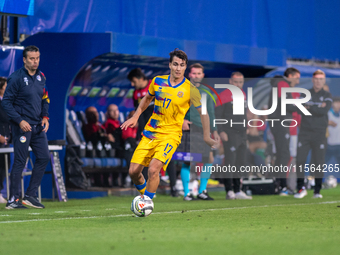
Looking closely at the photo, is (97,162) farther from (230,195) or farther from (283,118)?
(283,118)

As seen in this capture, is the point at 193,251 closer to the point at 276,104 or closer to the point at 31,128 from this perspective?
the point at 31,128

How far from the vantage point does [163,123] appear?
24.5 feet

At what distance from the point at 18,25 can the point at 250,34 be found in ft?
22.7

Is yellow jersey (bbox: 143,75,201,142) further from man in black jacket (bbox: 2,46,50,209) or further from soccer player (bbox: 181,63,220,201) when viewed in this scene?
soccer player (bbox: 181,63,220,201)

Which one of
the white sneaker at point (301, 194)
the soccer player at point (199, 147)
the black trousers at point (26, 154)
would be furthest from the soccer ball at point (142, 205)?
the white sneaker at point (301, 194)

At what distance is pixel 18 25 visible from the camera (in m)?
11.8

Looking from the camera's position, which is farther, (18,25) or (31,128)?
(18,25)

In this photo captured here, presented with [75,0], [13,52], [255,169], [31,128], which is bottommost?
[255,169]

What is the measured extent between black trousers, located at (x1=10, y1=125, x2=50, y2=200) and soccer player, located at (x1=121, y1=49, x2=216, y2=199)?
2049 millimetres

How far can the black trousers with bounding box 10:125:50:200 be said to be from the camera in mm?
8906

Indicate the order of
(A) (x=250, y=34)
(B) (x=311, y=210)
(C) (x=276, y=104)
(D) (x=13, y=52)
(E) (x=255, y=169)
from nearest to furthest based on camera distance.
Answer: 1. (B) (x=311, y=210)
2. (D) (x=13, y=52)
3. (C) (x=276, y=104)
4. (E) (x=255, y=169)
5. (A) (x=250, y=34)

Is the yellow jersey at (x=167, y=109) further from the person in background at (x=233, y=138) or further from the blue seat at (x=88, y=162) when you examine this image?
the blue seat at (x=88, y=162)

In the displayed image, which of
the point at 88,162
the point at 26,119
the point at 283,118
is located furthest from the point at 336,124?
the point at 26,119

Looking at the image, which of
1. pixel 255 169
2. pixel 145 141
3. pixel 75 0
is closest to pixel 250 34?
pixel 255 169
